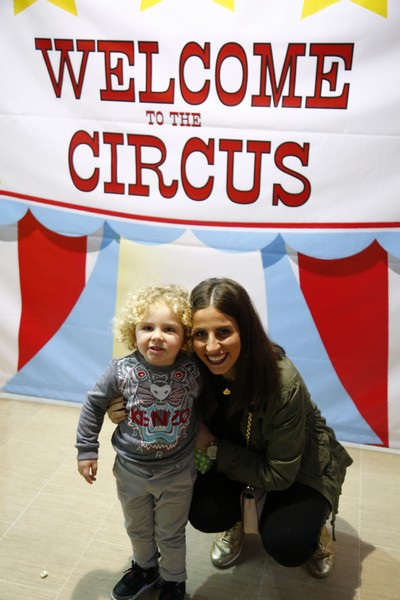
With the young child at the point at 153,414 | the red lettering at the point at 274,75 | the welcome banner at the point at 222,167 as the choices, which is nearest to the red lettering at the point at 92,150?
the welcome banner at the point at 222,167

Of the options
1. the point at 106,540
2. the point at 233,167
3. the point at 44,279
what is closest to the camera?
the point at 106,540

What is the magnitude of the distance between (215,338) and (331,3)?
112cm

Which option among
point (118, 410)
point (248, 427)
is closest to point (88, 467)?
point (118, 410)

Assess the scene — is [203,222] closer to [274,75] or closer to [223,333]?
[274,75]

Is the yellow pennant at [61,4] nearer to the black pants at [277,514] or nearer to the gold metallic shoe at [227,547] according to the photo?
the black pants at [277,514]

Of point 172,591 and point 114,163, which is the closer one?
point 172,591

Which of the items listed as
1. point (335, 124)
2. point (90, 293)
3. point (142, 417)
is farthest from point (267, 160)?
point (142, 417)

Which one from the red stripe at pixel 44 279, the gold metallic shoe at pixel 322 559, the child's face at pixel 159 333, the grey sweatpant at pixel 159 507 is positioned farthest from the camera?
the red stripe at pixel 44 279

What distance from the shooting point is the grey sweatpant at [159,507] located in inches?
57.8

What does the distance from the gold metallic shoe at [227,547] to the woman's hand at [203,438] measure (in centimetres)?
36

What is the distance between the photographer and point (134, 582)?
1.63 m

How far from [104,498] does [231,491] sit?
580 millimetres

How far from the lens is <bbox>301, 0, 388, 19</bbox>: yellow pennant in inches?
70.5

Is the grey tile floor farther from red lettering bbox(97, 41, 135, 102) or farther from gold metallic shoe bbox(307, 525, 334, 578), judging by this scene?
red lettering bbox(97, 41, 135, 102)
